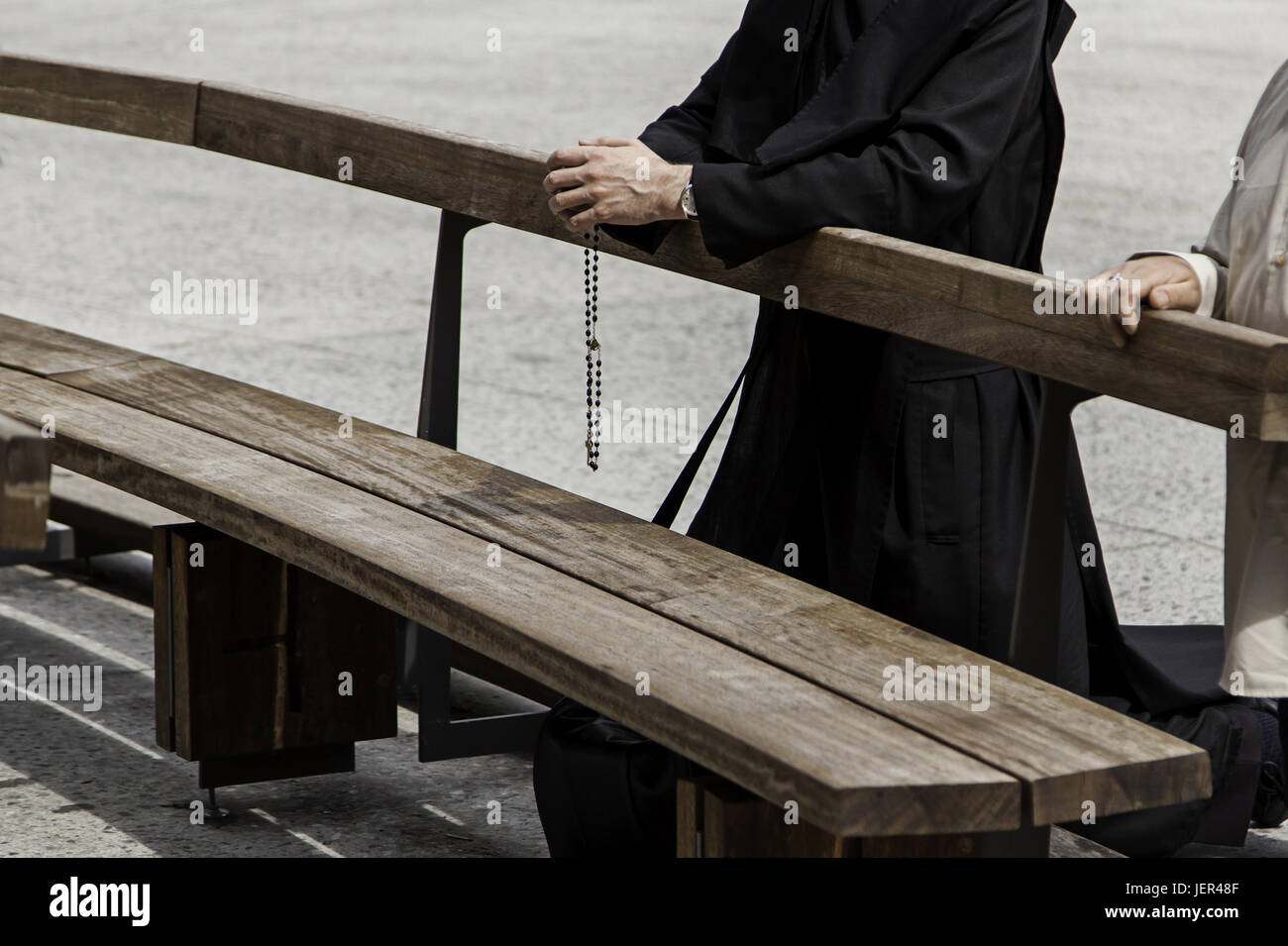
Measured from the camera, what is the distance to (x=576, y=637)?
7.96ft

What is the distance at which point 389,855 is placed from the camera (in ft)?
10.6

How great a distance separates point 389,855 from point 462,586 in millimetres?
777

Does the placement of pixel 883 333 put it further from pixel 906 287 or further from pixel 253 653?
pixel 253 653

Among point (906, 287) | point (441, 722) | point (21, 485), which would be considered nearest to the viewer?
point (21, 485)

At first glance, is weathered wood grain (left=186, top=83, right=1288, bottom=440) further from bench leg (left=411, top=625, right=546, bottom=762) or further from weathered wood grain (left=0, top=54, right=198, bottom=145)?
bench leg (left=411, top=625, right=546, bottom=762)

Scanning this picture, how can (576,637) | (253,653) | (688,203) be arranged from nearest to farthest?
(576,637), (688,203), (253,653)

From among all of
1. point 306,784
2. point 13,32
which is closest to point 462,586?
point 306,784

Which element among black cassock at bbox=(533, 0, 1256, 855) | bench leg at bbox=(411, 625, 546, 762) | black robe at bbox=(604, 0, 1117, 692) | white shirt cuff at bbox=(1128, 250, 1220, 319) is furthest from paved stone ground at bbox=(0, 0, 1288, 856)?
white shirt cuff at bbox=(1128, 250, 1220, 319)

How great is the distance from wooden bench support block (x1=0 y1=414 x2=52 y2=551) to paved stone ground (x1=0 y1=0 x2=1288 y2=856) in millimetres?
1111

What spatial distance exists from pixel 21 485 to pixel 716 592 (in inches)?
34.7

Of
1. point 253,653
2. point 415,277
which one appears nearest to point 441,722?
point 253,653

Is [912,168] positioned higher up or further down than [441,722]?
higher up

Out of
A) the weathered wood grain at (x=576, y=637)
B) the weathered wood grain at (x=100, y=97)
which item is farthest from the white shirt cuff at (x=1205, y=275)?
the weathered wood grain at (x=100, y=97)
